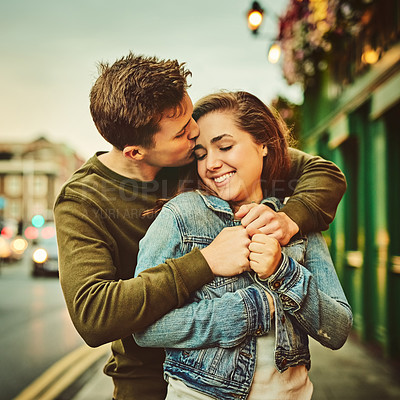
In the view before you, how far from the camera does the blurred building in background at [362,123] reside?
5871 millimetres

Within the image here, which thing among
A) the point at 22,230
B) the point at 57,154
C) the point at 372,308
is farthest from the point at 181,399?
the point at 57,154

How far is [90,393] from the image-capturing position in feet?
16.1

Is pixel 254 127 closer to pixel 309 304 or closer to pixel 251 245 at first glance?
pixel 251 245

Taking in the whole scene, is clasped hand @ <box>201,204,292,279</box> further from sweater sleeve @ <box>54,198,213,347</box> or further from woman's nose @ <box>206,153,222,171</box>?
woman's nose @ <box>206,153,222,171</box>

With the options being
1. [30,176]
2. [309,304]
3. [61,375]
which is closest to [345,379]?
[61,375]

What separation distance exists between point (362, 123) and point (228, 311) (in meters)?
6.21

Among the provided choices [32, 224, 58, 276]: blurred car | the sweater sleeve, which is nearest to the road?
[32, 224, 58, 276]: blurred car

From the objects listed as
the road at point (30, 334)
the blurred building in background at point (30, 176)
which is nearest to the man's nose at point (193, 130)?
the road at point (30, 334)

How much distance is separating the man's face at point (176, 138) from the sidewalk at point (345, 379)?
363 centimetres

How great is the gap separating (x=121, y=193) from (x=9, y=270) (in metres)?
17.2

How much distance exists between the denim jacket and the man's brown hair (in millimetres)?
366

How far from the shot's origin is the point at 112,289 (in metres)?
1.49

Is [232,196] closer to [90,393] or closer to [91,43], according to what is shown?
[91,43]

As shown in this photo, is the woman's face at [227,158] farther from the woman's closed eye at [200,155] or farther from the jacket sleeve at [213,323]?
the jacket sleeve at [213,323]
